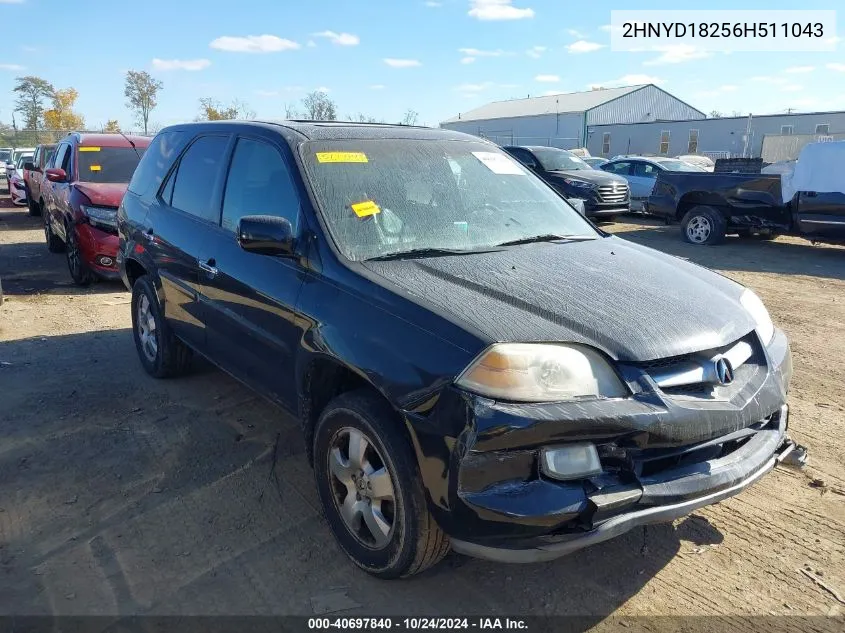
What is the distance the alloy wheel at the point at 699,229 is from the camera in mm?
11691

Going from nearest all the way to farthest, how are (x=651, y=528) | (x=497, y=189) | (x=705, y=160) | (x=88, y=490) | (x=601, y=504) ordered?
(x=601, y=504), (x=651, y=528), (x=88, y=490), (x=497, y=189), (x=705, y=160)

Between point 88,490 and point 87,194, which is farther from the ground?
point 87,194

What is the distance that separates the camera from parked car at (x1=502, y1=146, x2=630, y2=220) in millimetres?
14234

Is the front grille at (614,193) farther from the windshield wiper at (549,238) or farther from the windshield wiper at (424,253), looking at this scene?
the windshield wiper at (424,253)

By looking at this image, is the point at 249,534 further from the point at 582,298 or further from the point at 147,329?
the point at 147,329

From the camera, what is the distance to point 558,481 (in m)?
2.20

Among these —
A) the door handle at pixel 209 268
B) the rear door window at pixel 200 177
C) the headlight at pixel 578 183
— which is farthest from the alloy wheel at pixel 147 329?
the headlight at pixel 578 183

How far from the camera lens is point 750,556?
2895 mm

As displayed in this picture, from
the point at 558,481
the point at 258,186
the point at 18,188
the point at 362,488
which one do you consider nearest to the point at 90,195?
the point at 258,186

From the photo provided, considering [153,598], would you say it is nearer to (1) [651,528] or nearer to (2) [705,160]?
(1) [651,528]

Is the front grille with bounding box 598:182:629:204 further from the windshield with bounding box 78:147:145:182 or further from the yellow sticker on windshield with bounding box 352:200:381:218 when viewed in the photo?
the yellow sticker on windshield with bounding box 352:200:381:218

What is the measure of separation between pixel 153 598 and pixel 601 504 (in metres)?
1.82

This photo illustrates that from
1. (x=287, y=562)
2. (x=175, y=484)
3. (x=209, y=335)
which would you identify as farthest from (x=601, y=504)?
(x=209, y=335)

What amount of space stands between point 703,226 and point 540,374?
1070 centimetres
